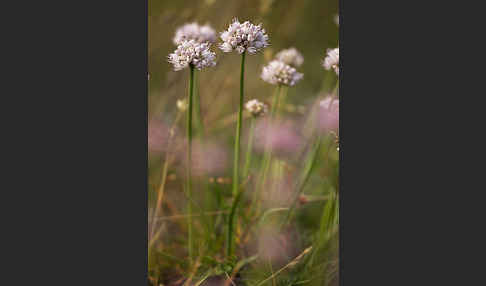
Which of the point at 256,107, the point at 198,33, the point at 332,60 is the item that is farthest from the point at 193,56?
the point at 332,60

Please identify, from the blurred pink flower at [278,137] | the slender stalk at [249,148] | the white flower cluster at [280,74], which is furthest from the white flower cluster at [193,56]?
the blurred pink flower at [278,137]

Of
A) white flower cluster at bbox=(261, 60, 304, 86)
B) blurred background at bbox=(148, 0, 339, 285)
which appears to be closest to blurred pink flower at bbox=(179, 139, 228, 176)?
blurred background at bbox=(148, 0, 339, 285)

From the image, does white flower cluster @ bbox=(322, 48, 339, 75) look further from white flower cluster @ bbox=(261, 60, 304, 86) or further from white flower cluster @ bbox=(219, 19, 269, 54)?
white flower cluster @ bbox=(219, 19, 269, 54)

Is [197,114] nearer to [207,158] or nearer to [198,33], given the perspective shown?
[207,158]

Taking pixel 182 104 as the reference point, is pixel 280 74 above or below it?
above

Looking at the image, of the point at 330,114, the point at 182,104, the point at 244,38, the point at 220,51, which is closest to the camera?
the point at 244,38

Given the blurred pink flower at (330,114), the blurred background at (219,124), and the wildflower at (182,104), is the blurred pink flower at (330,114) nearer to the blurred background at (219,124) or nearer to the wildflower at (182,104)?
the blurred background at (219,124)

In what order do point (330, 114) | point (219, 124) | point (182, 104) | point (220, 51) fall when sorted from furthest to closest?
point (219, 124) → point (182, 104) → point (330, 114) → point (220, 51)
